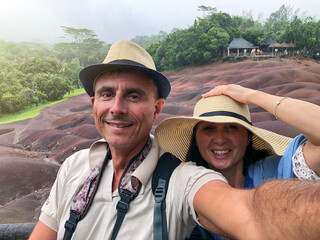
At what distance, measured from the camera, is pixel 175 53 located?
30.2 metres

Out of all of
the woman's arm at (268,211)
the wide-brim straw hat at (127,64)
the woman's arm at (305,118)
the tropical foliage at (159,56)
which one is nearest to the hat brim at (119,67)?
the wide-brim straw hat at (127,64)

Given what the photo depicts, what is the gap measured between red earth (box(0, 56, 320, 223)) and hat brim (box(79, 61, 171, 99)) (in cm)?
523

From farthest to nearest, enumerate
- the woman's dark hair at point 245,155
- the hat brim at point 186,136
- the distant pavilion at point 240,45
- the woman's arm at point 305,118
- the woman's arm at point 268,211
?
the distant pavilion at point 240,45 → the woman's dark hair at point 245,155 → the hat brim at point 186,136 → the woman's arm at point 305,118 → the woman's arm at point 268,211

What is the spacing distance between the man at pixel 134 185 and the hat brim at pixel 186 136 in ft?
0.43

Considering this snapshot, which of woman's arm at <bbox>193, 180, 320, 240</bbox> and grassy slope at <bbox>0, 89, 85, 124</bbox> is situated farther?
grassy slope at <bbox>0, 89, 85, 124</bbox>

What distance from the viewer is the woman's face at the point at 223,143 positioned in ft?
5.63

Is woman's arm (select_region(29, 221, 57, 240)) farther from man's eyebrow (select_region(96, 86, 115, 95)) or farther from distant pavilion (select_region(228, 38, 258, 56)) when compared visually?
distant pavilion (select_region(228, 38, 258, 56))

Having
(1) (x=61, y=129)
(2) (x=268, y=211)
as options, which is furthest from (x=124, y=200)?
(1) (x=61, y=129)

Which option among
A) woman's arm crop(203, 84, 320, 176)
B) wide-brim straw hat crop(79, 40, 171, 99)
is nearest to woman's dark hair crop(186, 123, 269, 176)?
woman's arm crop(203, 84, 320, 176)

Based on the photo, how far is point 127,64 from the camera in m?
1.41

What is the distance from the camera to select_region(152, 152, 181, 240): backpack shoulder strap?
1183 millimetres

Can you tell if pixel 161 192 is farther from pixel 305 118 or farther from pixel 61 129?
pixel 61 129

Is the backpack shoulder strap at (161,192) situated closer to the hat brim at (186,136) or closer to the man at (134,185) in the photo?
the man at (134,185)

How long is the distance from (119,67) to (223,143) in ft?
2.63
